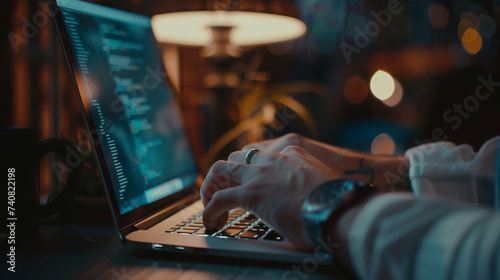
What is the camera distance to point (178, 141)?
94 centimetres

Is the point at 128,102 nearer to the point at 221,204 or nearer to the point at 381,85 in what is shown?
the point at 221,204

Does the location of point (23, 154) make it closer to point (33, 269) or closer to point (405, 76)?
point (33, 269)

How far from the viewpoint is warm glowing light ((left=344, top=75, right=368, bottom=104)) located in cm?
238

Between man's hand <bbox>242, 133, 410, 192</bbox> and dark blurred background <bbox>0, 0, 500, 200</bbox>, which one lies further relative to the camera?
dark blurred background <bbox>0, 0, 500, 200</bbox>

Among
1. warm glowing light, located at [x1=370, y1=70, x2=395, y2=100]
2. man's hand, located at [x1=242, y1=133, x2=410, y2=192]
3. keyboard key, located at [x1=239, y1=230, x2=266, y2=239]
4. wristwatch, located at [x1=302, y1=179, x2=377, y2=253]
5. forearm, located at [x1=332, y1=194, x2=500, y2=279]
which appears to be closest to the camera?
forearm, located at [x1=332, y1=194, x2=500, y2=279]

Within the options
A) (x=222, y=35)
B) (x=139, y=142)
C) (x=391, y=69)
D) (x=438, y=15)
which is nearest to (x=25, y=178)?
(x=139, y=142)

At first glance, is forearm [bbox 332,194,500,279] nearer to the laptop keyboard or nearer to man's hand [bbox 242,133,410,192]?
the laptop keyboard

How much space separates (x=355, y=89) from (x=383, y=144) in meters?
0.43

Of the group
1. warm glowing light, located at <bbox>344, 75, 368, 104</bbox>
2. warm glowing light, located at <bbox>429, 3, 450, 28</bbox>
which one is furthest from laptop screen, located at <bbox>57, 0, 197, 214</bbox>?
warm glowing light, located at <bbox>429, 3, 450, 28</bbox>

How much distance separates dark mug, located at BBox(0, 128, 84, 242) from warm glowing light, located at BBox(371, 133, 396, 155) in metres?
1.77

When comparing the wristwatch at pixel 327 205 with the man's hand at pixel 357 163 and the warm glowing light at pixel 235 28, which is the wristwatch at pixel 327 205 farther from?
the warm glowing light at pixel 235 28

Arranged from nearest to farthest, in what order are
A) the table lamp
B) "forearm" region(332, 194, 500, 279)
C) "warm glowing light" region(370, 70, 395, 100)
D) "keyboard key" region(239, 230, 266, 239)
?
"forearm" region(332, 194, 500, 279), "keyboard key" region(239, 230, 266, 239), the table lamp, "warm glowing light" region(370, 70, 395, 100)

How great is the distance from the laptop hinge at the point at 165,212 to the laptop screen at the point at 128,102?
0.03 m

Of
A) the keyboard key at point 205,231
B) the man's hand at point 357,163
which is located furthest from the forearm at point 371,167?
the keyboard key at point 205,231
